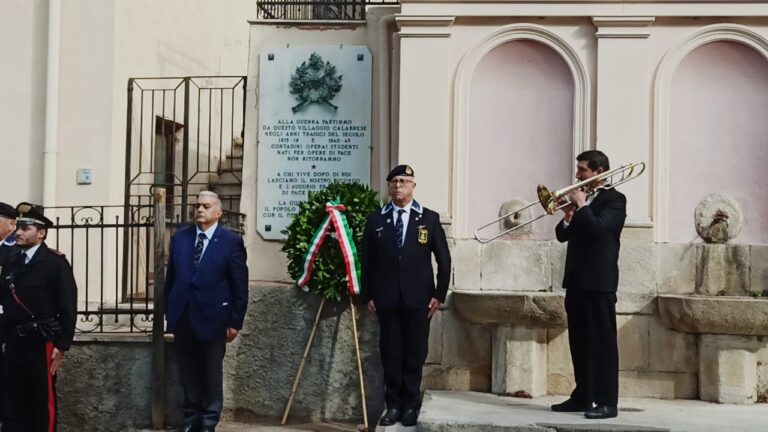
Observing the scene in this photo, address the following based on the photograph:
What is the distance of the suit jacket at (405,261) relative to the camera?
7.09 meters

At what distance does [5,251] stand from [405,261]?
3.08m

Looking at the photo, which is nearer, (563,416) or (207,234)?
(563,416)

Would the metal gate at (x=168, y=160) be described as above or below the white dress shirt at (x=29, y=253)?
above

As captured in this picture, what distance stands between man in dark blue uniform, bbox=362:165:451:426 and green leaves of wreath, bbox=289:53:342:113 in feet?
8.64

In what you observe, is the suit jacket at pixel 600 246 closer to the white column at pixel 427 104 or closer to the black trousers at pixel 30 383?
the white column at pixel 427 104

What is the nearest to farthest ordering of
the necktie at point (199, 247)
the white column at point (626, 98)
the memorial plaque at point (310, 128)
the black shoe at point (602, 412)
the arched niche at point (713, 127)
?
the black shoe at point (602, 412) < the necktie at point (199, 247) < the white column at point (626, 98) < the arched niche at point (713, 127) < the memorial plaque at point (310, 128)

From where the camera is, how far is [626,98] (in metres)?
8.52

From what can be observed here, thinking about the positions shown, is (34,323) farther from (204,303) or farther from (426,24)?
(426,24)

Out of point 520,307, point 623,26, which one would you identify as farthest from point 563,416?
point 623,26

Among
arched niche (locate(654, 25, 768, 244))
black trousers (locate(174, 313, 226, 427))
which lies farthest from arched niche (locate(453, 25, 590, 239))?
black trousers (locate(174, 313, 226, 427))

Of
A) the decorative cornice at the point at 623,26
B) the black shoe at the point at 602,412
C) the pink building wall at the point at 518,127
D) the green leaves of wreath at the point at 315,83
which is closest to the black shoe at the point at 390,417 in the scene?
the black shoe at the point at 602,412

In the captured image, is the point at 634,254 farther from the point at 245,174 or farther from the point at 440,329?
the point at 245,174

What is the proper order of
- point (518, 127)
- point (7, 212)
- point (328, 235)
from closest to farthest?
point (7, 212)
point (328, 235)
point (518, 127)

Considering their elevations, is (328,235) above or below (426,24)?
below
